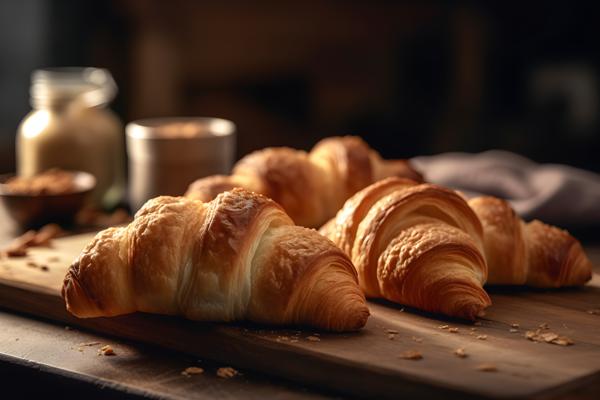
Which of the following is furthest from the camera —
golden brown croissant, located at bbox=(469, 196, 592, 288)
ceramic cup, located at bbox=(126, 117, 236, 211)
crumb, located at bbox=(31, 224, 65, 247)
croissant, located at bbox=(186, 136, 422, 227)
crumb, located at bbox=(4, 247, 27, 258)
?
ceramic cup, located at bbox=(126, 117, 236, 211)

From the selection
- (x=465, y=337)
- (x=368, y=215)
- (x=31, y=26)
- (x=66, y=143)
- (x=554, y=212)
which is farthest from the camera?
(x=31, y=26)

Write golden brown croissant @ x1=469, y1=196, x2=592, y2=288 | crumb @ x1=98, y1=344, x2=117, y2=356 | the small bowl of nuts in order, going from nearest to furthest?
1. crumb @ x1=98, y1=344, x2=117, y2=356
2. golden brown croissant @ x1=469, y1=196, x2=592, y2=288
3. the small bowl of nuts

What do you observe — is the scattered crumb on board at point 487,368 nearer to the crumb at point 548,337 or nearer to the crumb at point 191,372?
the crumb at point 548,337

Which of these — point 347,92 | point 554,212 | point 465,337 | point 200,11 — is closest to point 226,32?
point 200,11

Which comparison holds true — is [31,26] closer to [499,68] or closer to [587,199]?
[499,68]

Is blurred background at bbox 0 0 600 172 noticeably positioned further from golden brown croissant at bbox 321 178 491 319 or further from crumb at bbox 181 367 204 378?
crumb at bbox 181 367 204 378

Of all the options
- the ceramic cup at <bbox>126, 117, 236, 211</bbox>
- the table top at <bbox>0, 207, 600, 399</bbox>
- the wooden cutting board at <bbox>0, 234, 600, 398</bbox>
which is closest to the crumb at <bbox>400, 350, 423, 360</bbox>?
the wooden cutting board at <bbox>0, 234, 600, 398</bbox>

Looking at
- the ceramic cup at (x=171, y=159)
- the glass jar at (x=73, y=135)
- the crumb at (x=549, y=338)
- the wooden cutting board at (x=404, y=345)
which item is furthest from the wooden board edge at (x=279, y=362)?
the glass jar at (x=73, y=135)
